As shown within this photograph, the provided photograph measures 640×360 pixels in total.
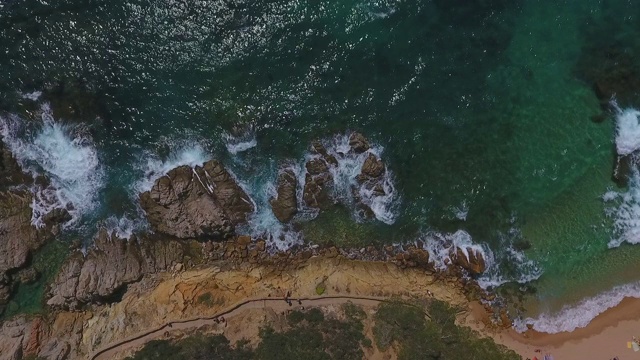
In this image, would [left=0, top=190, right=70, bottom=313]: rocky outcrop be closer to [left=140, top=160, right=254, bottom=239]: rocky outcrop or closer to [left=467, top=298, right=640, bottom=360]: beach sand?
[left=140, top=160, right=254, bottom=239]: rocky outcrop

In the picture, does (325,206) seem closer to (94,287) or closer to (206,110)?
(206,110)

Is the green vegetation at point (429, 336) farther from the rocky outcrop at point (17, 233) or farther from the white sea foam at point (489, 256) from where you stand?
the rocky outcrop at point (17, 233)

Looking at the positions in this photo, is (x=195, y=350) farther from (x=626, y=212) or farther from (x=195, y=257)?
(x=626, y=212)

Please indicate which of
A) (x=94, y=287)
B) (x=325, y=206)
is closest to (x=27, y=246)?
(x=94, y=287)

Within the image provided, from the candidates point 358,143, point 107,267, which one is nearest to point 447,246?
point 358,143

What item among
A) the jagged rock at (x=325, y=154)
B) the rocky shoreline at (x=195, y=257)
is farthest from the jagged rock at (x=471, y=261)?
the jagged rock at (x=325, y=154)
